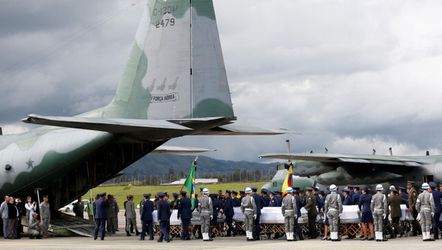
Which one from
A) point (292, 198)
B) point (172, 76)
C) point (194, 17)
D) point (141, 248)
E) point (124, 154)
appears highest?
point (194, 17)

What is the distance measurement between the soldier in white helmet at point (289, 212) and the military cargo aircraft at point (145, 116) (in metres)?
2.58

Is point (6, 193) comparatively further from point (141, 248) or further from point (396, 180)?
point (396, 180)

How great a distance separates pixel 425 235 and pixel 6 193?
13.0 metres

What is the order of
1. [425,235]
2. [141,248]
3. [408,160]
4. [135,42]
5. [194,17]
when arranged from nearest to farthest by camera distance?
[141,248] → [425,235] → [194,17] → [135,42] → [408,160]

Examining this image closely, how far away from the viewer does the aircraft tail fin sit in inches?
832

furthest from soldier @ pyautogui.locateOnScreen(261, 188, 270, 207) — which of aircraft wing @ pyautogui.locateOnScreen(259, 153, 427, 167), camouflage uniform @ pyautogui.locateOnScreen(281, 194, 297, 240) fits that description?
aircraft wing @ pyautogui.locateOnScreen(259, 153, 427, 167)

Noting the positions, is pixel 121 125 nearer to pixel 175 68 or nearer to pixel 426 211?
pixel 175 68

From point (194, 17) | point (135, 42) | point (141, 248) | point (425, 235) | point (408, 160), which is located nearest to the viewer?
point (141, 248)

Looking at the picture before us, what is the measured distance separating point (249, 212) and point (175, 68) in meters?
4.76

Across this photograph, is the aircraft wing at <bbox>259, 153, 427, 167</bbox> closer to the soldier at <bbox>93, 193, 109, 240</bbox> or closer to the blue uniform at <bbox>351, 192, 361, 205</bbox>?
the blue uniform at <bbox>351, 192, 361, 205</bbox>

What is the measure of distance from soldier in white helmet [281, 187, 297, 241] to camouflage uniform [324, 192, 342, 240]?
938 millimetres

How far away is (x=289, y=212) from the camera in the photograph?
796 inches

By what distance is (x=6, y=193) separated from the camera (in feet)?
77.4

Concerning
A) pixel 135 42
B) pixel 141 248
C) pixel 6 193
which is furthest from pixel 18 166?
pixel 141 248
